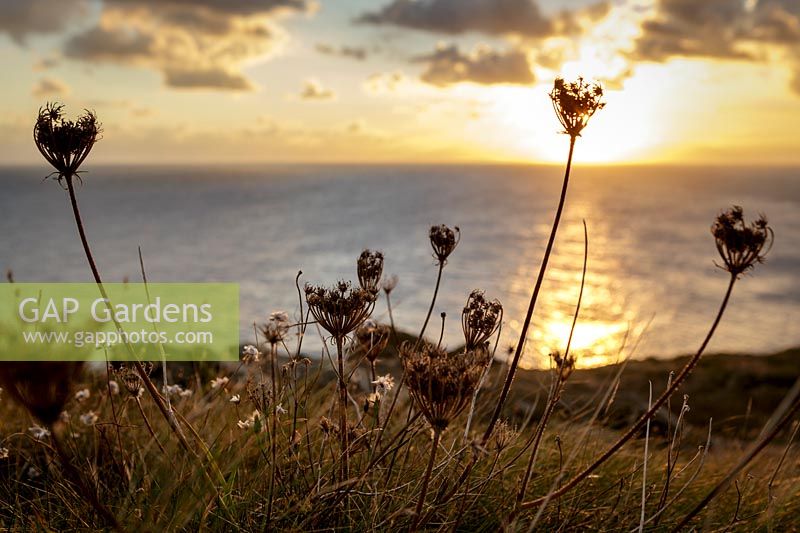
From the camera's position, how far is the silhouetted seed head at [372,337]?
3.88 m

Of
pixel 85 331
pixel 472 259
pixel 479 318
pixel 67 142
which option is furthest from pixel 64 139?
pixel 472 259

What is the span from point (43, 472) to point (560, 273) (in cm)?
6448

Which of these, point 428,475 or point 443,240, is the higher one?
point 443,240

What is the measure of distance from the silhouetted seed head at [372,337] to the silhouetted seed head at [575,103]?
1501mm

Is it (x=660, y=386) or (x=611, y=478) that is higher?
(x=611, y=478)

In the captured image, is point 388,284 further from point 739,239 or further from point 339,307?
point 739,239

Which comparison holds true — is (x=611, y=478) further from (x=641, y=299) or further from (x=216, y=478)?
(x=641, y=299)

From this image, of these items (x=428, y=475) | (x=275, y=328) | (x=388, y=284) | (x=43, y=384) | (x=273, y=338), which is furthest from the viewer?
(x=388, y=284)

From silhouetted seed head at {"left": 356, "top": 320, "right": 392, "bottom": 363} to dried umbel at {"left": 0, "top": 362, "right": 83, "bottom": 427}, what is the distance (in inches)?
69.3

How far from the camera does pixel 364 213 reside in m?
135

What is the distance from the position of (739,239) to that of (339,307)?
182 centimetres

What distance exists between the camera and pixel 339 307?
3.30 metres

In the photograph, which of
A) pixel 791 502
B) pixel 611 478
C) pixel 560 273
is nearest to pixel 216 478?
pixel 611 478

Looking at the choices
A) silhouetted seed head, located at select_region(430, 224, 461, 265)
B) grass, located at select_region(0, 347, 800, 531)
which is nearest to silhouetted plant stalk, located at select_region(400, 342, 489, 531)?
grass, located at select_region(0, 347, 800, 531)
